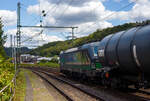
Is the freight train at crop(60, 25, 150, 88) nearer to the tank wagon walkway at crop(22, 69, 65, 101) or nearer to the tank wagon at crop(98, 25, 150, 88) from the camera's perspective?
the tank wagon at crop(98, 25, 150, 88)

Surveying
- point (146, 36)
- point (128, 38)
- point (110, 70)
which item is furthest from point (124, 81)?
point (146, 36)

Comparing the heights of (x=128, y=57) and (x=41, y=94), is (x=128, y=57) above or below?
above

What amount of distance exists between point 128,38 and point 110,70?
2931 mm

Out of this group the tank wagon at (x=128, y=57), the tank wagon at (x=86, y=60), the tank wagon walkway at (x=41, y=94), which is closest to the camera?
the tank wagon at (x=128, y=57)

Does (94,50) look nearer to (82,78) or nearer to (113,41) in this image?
(82,78)

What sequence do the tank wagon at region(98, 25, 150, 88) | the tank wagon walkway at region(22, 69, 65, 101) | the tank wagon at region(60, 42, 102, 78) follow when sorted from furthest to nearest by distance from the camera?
the tank wagon at region(60, 42, 102, 78), the tank wagon walkway at region(22, 69, 65, 101), the tank wagon at region(98, 25, 150, 88)

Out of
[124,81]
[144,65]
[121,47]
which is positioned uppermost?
[121,47]

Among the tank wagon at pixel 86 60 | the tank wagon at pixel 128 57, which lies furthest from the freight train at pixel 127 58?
the tank wagon at pixel 86 60

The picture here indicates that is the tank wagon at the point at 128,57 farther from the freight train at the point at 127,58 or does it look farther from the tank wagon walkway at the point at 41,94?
the tank wagon walkway at the point at 41,94

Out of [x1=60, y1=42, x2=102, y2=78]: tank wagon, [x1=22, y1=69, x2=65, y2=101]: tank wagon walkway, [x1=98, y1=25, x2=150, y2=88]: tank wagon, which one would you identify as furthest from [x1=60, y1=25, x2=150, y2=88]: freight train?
[x1=22, y1=69, x2=65, y2=101]: tank wagon walkway

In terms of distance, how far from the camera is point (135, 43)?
37.3 feet

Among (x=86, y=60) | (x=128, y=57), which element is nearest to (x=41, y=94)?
(x=86, y=60)

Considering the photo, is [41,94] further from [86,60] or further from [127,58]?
[127,58]

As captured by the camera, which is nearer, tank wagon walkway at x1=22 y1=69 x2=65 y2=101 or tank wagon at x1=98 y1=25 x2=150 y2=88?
tank wagon at x1=98 y1=25 x2=150 y2=88
